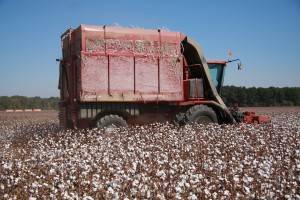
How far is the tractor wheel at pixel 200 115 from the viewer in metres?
11.7

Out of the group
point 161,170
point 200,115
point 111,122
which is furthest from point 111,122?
point 161,170

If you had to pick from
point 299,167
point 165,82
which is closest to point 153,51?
point 165,82

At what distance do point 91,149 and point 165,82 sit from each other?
4.22m

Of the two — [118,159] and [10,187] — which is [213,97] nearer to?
[118,159]

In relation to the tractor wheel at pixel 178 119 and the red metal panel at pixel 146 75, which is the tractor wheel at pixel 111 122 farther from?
the tractor wheel at pixel 178 119

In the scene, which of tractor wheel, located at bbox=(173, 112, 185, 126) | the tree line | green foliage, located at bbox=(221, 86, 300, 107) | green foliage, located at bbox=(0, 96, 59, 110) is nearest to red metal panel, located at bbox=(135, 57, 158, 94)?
tractor wheel, located at bbox=(173, 112, 185, 126)

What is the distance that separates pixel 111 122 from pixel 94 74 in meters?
1.56

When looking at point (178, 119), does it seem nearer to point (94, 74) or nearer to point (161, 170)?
point (94, 74)

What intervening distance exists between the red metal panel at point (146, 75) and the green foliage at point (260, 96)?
41.6 m

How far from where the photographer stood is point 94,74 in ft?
34.6

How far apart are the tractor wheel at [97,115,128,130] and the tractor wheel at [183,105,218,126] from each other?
2274 mm

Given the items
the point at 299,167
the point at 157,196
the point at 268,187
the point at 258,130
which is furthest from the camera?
the point at 258,130

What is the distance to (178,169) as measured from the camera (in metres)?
6.35

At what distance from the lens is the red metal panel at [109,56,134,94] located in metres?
10.8
